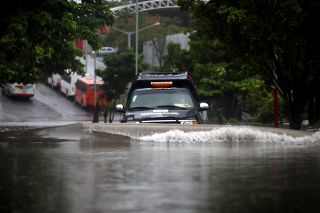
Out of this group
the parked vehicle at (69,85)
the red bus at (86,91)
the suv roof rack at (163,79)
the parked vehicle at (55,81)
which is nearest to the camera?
the suv roof rack at (163,79)

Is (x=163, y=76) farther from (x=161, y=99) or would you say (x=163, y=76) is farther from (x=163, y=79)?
(x=161, y=99)

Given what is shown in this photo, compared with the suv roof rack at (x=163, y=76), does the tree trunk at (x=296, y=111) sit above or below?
below

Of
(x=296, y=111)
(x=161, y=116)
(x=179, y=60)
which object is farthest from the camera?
(x=179, y=60)

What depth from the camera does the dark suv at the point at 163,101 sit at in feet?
60.5

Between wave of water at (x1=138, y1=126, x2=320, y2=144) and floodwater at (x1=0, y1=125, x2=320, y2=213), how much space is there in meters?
0.02

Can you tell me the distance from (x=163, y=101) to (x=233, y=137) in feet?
14.6

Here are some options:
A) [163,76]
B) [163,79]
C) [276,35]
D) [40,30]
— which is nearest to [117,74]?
[40,30]

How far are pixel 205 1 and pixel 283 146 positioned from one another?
10938mm

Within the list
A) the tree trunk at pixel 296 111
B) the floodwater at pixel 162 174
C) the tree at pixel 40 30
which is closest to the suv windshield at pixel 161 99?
the floodwater at pixel 162 174

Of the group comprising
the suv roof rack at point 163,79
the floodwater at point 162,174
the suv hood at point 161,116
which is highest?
the suv roof rack at point 163,79

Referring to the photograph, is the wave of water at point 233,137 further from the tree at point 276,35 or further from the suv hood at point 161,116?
the tree at point 276,35

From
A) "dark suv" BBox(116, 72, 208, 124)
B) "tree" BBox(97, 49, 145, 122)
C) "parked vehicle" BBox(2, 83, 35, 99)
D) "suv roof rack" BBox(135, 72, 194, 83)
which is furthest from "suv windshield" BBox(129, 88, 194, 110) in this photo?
"parked vehicle" BBox(2, 83, 35, 99)

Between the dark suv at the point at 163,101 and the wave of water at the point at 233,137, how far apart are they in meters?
2.81

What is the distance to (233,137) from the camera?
15.2 meters
